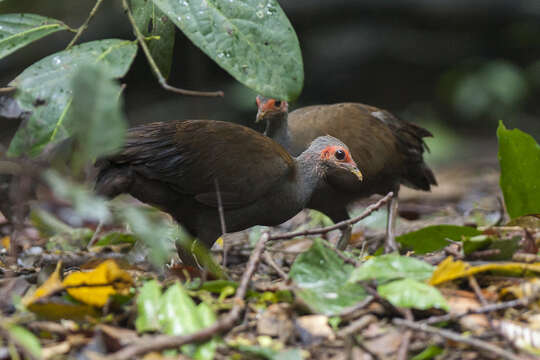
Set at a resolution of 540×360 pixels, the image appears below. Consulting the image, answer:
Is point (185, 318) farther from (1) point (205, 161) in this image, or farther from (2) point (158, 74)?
(1) point (205, 161)

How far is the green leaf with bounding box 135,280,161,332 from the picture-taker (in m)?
2.29

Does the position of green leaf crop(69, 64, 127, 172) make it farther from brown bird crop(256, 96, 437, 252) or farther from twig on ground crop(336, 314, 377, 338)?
brown bird crop(256, 96, 437, 252)

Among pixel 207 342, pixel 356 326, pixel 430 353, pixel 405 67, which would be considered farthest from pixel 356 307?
pixel 405 67

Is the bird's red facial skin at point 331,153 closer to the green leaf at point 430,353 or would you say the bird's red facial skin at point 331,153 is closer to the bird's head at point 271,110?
the bird's head at point 271,110

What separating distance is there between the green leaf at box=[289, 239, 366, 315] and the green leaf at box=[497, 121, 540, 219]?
56.4 inches

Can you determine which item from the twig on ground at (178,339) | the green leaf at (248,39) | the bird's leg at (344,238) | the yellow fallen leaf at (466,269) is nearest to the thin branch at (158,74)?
the green leaf at (248,39)

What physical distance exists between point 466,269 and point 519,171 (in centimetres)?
131

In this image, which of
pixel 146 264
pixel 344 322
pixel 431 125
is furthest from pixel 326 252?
pixel 431 125

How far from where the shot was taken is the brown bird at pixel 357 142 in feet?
15.5

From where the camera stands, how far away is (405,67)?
10.1 m

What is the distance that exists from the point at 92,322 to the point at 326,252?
97cm

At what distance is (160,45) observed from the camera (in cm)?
322

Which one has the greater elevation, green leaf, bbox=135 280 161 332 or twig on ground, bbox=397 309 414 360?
twig on ground, bbox=397 309 414 360

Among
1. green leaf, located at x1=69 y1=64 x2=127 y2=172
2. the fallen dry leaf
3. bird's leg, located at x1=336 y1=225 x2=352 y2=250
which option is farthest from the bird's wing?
green leaf, located at x1=69 y1=64 x2=127 y2=172
